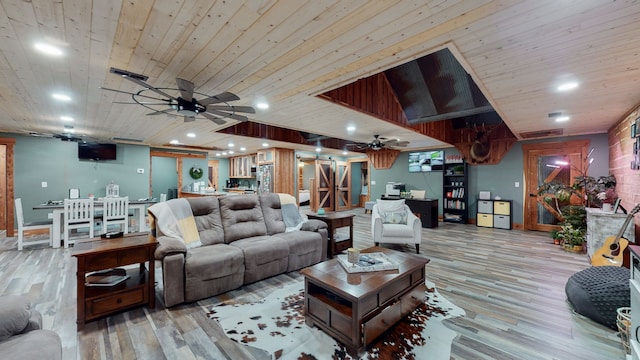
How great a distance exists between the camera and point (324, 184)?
32.4 ft

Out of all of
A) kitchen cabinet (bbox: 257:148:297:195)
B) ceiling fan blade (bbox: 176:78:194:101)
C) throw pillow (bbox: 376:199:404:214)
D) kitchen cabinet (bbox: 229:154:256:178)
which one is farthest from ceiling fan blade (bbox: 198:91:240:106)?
kitchen cabinet (bbox: 229:154:256:178)

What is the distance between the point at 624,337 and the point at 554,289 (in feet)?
3.56

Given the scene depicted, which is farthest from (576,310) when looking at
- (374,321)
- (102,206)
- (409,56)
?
(102,206)

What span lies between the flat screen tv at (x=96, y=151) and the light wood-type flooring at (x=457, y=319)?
10.9 feet

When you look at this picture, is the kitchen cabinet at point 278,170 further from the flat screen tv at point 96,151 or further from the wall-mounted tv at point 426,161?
the flat screen tv at point 96,151

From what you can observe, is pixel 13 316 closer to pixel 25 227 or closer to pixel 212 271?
pixel 212 271

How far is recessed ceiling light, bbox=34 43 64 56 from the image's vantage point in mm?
2150

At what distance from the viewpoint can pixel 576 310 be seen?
250 centimetres

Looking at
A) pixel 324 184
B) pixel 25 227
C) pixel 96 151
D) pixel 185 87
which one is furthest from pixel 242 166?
pixel 185 87

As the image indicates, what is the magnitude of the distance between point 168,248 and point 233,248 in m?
0.70

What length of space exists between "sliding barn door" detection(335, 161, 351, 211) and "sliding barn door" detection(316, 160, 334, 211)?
33 cm

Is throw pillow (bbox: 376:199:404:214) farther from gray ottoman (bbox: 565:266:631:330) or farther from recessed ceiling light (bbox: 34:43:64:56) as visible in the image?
recessed ceiling light (bbox: 34:43:64:56)

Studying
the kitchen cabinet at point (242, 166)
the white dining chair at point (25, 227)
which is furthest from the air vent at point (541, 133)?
the white dining chair at point (25, 227)

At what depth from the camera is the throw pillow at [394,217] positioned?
471 cm
